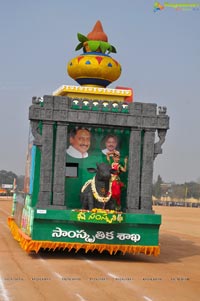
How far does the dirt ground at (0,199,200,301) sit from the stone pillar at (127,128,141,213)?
1764 millimetres

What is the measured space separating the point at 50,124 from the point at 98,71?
3094 millimetres

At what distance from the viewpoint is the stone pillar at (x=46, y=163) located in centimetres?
1645

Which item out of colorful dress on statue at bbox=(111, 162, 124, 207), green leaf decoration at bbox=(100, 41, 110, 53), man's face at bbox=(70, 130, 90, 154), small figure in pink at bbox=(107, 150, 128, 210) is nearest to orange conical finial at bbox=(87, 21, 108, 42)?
green leaf decoration at bbox=(100, 41, 110, 53)

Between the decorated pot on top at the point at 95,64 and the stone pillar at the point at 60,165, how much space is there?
281cm

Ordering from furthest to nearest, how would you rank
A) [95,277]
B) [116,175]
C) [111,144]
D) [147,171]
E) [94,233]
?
1. [111,144]
2. [147,171]
3. [116,175]
4. [94,233]
5. [95,277]

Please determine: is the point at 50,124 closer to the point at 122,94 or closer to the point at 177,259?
the point at 122,94

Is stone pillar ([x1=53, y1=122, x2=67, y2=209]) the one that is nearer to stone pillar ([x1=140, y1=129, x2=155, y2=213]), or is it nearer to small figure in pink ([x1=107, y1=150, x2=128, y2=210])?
small figure in pink ([x1=107, y1=150, x2=128, y2=210])

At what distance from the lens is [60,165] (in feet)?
54.5

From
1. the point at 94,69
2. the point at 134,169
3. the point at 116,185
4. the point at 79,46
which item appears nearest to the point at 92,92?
the point at 94,69

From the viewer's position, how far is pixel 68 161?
1745cm

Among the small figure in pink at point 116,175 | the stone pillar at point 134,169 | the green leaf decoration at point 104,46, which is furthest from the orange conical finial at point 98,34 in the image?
the small figure in pink at point 116,175

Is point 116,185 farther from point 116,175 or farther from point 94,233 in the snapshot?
point 94,233

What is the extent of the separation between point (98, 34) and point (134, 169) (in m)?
5.34

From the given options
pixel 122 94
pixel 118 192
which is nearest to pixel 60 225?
pixel 118 192
